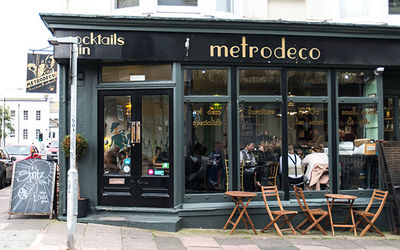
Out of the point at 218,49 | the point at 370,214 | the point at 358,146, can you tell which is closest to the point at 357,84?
the point at 358,146

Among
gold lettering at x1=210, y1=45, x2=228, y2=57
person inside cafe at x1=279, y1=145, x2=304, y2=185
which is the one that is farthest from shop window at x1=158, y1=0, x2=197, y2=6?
person inside cafe at x1=279, y1=145, x2=304, y2=185

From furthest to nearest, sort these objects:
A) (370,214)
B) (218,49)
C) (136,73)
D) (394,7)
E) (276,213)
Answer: (394,7), (136,73), (218,49), (370,214), (276,213)

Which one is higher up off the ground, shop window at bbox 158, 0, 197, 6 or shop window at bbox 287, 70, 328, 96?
shop window at bbox 158, 0, 197, 6

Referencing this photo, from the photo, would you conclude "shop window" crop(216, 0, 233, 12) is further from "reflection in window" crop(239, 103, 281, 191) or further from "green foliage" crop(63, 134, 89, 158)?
"green foliage" crop(63, 134, 89, 158)

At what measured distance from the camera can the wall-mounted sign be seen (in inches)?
319

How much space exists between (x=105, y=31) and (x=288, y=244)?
555 centimetres

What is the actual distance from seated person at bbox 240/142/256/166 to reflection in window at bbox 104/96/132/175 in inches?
98.1

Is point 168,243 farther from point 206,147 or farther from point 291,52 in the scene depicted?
point 291,52

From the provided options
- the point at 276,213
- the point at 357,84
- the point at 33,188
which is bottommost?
the point at 276,213

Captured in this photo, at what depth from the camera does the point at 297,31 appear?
7.73 meters

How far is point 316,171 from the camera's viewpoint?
815 cm

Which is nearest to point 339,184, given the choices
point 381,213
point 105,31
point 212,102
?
point 381,213

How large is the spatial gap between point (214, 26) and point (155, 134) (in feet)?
8.60

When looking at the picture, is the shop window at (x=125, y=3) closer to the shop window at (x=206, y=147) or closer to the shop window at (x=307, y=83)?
the shop window at (x=206, y=147)
